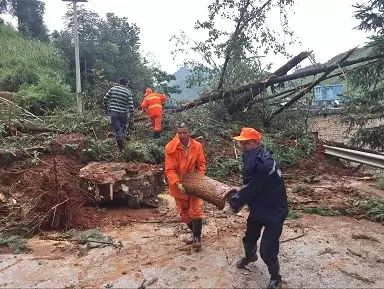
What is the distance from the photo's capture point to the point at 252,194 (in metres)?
3.93

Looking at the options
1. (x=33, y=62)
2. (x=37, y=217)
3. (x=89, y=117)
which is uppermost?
(x=33, y=62)

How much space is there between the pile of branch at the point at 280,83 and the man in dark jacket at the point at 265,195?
7.57 m

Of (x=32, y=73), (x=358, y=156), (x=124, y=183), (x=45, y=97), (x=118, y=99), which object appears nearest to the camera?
(x=124, y=183)

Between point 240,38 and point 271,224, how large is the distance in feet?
32.5

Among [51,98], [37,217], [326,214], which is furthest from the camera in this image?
[51,98]

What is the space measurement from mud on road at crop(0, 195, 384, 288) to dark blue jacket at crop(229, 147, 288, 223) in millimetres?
831

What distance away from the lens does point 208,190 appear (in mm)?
4719

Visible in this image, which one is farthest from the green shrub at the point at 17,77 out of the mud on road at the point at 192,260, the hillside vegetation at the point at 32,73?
the mud on road at the point at 192,260

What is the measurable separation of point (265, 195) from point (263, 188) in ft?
0.27

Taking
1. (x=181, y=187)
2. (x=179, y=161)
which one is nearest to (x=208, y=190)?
(x=181, y=187)

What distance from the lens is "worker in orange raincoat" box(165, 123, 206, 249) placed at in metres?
4.83

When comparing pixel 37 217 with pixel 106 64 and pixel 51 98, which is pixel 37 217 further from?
pixel 106 64

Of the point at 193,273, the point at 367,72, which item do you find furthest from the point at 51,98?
the point at 193,273

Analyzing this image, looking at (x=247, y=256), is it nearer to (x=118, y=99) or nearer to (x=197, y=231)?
(x=197, y=231)
